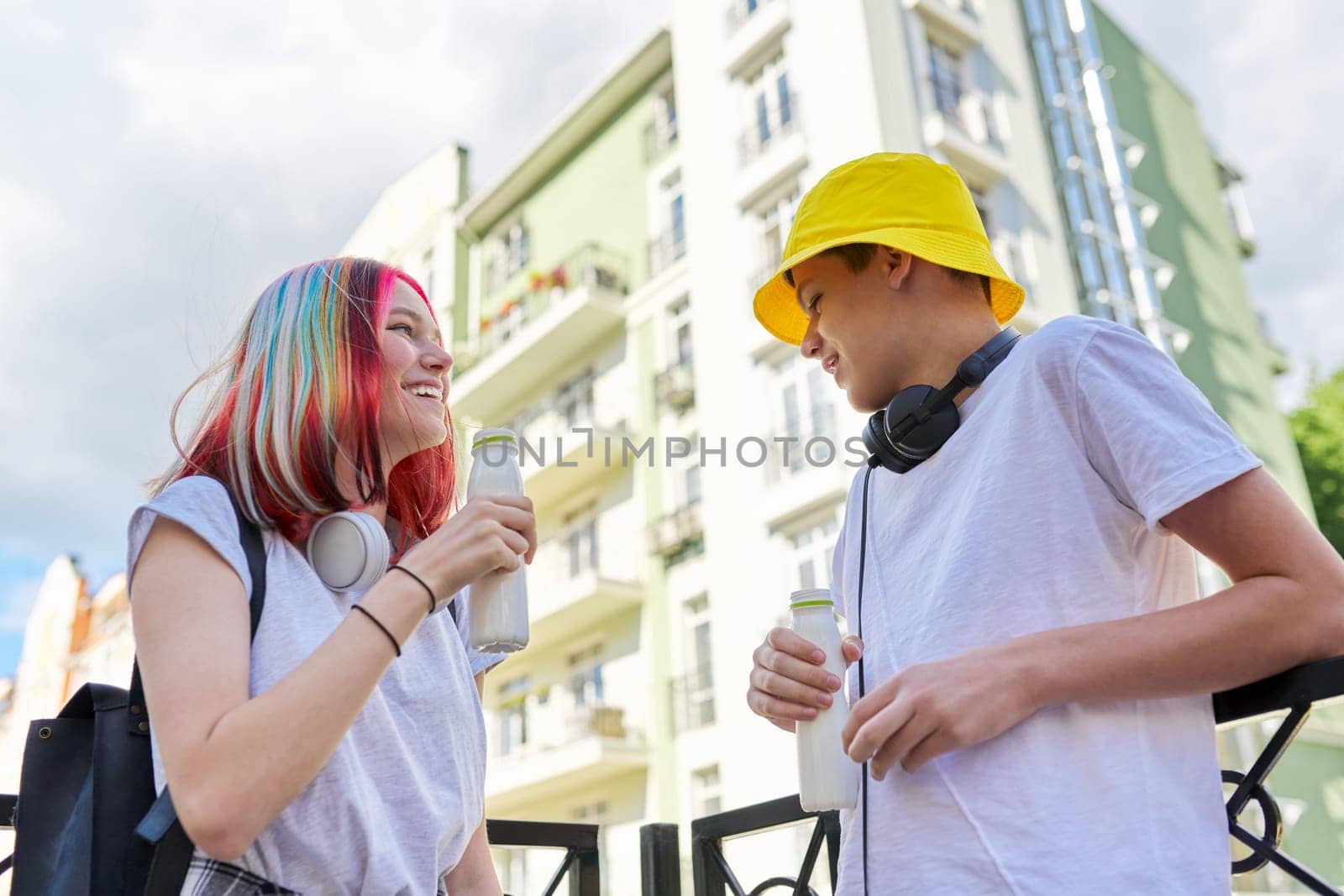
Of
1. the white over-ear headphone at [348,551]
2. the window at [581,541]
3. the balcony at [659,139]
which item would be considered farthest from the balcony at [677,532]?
the white over-ear headphone at [348,551]

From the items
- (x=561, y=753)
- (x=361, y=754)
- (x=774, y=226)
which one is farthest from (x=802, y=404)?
(x=361, y=754)

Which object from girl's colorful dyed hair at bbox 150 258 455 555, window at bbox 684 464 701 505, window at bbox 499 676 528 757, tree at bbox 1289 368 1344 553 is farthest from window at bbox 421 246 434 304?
girl's colorful dyed hair at bbox 150 258 455 555

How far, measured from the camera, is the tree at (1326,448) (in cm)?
2450

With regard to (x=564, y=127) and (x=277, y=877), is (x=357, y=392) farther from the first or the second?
(x=564, y=127)

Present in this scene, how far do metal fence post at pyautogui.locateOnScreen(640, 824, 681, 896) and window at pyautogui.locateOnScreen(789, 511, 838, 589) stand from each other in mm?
12105

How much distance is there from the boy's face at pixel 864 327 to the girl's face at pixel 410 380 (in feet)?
2.25

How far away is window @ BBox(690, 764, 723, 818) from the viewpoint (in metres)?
15.7

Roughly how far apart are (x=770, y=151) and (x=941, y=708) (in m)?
15.9

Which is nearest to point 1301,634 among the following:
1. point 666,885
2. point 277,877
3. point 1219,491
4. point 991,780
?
point 1219,491

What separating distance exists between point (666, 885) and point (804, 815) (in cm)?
55

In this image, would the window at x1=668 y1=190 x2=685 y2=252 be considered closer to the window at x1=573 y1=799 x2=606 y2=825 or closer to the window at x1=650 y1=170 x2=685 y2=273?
the window at x1=650 y1=170 x2=685 y2=273

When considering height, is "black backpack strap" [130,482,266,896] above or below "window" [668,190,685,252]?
below

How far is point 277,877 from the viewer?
1.51 metres

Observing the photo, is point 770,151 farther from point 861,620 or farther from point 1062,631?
point 1062,631
